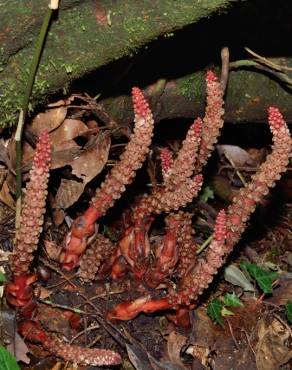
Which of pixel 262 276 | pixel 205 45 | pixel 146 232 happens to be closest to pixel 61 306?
pixel 146 232

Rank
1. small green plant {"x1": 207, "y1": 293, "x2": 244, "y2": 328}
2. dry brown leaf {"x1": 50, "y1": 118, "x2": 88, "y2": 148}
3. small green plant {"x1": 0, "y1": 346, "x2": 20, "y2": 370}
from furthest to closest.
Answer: small green plant {"x1": 207, "y1": 293, "x2": 244, "y2": 328} < dry brown leaf {"x1": 50, "y1": 118, "x2": 88, "y2": 148} < small green plant {"x1": 0, "y1": 346, "x2": 20, "y2": 370}

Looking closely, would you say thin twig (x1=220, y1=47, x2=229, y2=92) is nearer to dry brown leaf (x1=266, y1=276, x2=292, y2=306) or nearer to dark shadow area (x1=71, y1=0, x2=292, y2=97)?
dark shadow area (x1=71, y1=0, x2=292, y2=97)

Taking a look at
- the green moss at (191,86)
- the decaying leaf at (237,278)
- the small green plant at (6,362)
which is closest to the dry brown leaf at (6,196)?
the small green plant at (6,362)

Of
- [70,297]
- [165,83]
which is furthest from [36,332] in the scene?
[165,83]

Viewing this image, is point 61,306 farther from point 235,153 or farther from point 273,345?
point 235,153

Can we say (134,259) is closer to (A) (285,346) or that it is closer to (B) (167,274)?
(B) (167,274)

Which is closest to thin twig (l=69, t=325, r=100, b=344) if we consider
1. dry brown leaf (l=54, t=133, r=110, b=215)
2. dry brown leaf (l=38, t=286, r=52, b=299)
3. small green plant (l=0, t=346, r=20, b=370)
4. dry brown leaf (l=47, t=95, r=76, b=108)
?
dry brown leaf (l=38, t=286, r=52, b=299)
